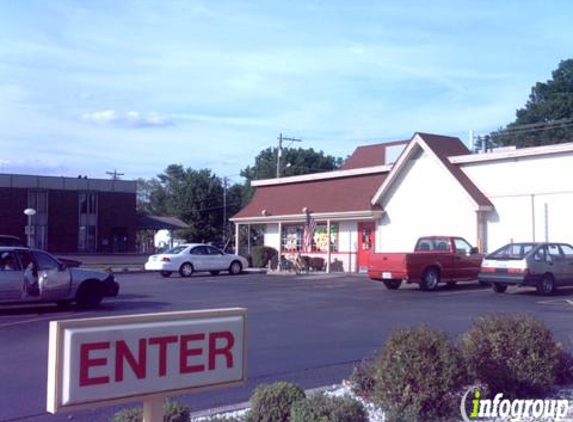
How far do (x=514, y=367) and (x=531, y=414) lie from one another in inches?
25.6

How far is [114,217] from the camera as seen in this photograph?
70.1 meters

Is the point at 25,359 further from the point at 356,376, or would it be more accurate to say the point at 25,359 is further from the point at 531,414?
the point at 531,414

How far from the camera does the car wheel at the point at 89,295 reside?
17.8 m

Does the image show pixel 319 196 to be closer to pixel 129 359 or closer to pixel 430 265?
pixel 430 265

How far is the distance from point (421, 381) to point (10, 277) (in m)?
12.3

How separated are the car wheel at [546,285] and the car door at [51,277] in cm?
1321

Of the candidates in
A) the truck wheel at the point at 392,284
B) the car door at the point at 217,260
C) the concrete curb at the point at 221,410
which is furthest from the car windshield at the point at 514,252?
the concrete curb at the point at 221,410

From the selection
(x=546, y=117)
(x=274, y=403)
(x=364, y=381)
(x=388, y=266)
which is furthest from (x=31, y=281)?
(x=546, y=117)

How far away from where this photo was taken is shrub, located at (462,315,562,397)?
7.36 m

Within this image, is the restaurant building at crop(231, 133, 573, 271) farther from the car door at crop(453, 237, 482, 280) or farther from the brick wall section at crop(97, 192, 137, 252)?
the brick wall section at crop(97, 192, 137, 252)

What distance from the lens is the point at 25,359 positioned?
10.9 metres

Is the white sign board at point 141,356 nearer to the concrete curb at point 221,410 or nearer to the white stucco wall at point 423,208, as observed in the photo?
the concrete curb at point 221,410

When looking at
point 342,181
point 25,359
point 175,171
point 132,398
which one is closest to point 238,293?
point 25,359

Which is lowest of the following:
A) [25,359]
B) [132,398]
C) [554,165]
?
[25,359]
